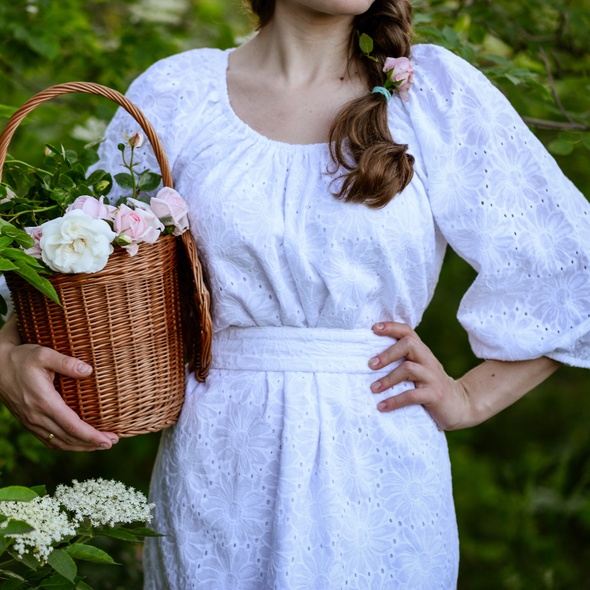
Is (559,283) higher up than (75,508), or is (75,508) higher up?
(559,283)

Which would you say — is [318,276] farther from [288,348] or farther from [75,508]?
[75,508]

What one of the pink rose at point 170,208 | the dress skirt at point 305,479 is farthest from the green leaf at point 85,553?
the pink rose at point 170,208

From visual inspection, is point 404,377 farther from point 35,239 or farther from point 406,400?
point 35,239

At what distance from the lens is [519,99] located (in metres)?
2.33

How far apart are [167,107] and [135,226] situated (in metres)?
0.47

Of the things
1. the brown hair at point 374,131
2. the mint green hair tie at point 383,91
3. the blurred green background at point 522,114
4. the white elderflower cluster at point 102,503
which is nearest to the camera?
the white elderflower cluster at point 102,503

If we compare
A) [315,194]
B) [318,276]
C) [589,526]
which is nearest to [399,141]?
[315,194]

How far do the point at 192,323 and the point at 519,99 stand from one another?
3.97ft

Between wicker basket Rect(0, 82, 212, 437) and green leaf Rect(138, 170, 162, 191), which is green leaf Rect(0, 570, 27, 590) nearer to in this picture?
wicker basket Rect(0, 82, 212, 437)

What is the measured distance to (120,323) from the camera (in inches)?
59.8

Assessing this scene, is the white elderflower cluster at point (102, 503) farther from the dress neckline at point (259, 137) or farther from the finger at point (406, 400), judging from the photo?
the dress neckline at point (259, 137)

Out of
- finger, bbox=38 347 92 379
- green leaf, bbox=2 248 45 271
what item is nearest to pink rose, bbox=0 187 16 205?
green leaf, bbox=2 248 45 271

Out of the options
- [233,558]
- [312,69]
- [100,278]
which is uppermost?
[312,69]

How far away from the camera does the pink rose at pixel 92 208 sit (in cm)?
148
